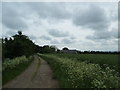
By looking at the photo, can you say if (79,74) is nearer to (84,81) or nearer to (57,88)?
(84,81)

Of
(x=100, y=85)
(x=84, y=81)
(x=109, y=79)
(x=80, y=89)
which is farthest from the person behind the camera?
(x=84, y=81)

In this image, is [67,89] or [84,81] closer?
[84,81]

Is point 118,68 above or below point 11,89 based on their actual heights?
above

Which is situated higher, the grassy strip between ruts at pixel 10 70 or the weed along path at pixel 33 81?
the grassy strip between ruts at pixel 10 70

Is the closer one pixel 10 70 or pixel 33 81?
pixel 33 81

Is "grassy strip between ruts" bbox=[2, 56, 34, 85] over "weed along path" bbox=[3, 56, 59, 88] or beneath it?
over

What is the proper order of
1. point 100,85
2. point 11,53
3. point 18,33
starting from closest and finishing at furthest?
point 100,85 → point 11,53 → point 18,33

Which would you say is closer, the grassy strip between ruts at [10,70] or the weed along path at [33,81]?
the weed along path at [33,81]

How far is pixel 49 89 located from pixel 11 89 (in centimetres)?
207

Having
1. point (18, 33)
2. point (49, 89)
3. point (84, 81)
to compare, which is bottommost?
point (49, 89)

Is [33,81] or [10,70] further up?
[10,70]

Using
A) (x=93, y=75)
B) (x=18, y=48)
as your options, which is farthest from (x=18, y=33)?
(x=93, y=75)

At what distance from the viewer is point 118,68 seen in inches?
441

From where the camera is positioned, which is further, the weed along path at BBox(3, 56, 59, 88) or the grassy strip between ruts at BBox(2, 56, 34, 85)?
the grassy strip between ruts at BBox(2, 56, 34, 85)
